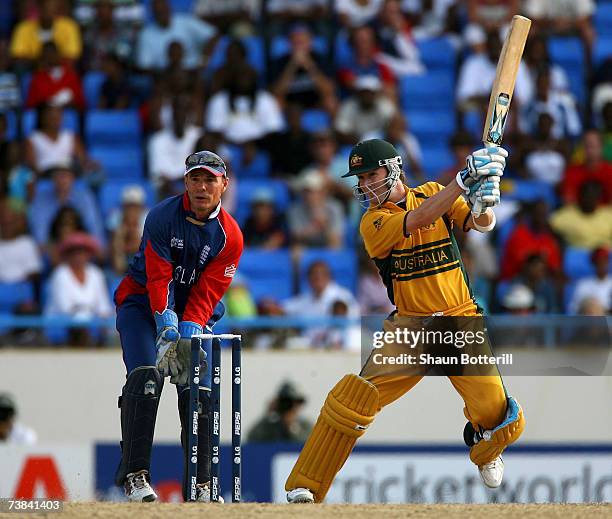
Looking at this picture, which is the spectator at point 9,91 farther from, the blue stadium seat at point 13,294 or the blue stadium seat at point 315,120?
the blue stadium seat at point 315,120

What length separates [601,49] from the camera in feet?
48.1

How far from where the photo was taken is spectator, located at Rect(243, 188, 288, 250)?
40.0 ft

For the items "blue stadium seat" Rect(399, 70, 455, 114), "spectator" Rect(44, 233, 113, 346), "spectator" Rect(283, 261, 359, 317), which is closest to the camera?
"spectator" Rect(44, 233, 113, 346)

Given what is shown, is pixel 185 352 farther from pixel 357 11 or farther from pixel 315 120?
pixel 357 11

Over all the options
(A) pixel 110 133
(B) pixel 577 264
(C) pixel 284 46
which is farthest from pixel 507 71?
(C) pixel 284 46

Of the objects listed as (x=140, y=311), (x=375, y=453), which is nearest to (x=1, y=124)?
(x=375, y=453)

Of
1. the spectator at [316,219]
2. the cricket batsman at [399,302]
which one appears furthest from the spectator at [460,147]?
the cricket batsman at [399,302]

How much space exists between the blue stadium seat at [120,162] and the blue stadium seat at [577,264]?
3766 mm

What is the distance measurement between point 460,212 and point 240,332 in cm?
334

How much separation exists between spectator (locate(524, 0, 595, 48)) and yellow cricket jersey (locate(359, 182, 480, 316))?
750cm

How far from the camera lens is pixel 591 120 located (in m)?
14.0

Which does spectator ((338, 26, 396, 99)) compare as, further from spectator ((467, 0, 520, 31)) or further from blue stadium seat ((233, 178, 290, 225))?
blue stadium seat ((233, 178, 290, 225))

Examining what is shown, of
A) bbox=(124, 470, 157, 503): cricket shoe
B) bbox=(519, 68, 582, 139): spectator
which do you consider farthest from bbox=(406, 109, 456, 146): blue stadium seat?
bbox=(124, 470, 157, 503): cricket shoe

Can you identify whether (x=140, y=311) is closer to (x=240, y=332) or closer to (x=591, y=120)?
(x=240, y=332)
